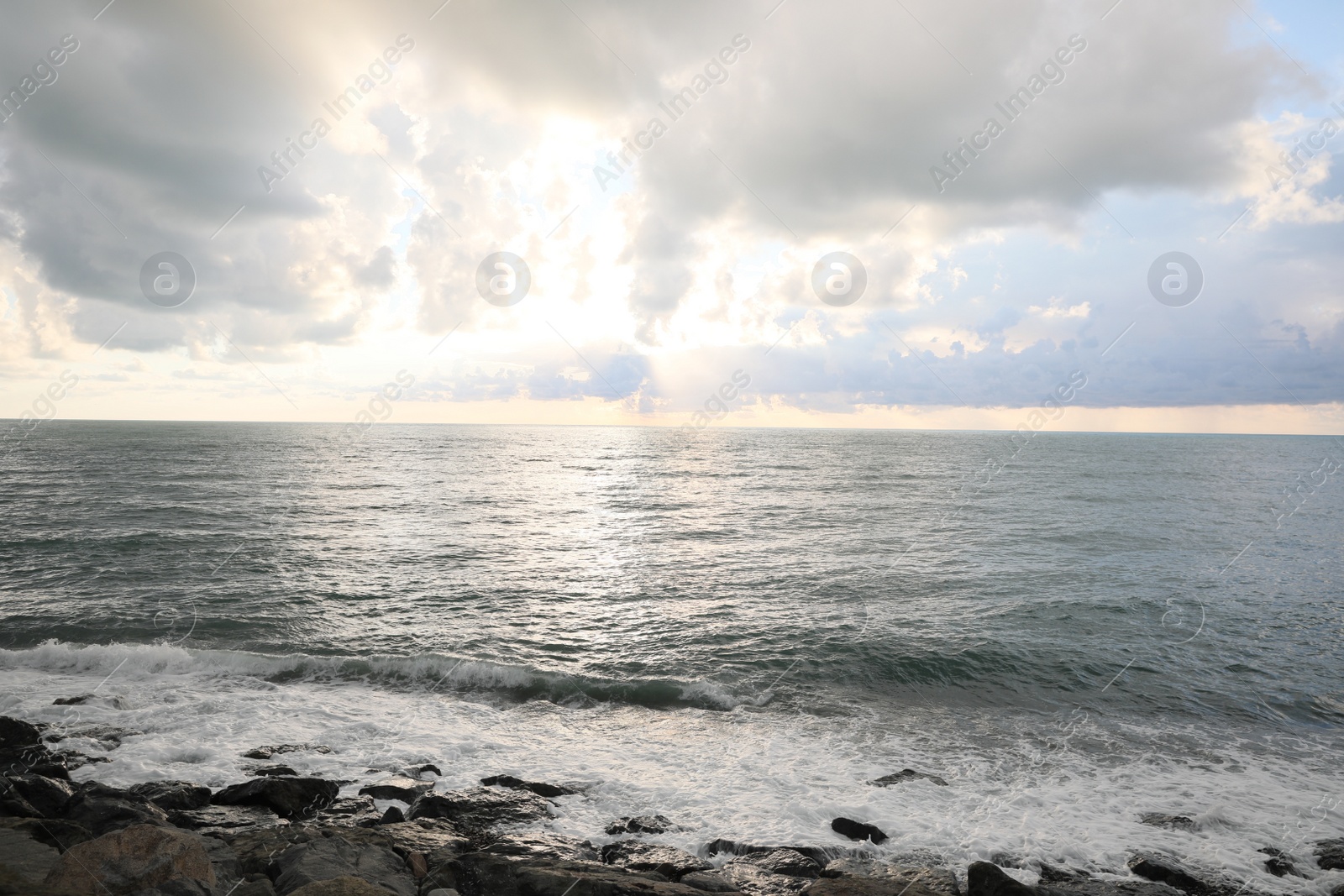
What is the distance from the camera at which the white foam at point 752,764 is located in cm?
996

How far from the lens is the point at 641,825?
32.4ft

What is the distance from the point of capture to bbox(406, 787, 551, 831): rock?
9.89 m

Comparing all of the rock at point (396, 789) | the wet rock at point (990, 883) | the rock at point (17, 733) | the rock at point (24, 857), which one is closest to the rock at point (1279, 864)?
the wet rock at point (990, 883)

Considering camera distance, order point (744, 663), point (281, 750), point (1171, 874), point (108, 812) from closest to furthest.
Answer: point (108, 812) → point (1171, 874) → point (281, 750) → point (744, 663)

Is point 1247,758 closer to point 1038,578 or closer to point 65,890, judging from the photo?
point 1038,578

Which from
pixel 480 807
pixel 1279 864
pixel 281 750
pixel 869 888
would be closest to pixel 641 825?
pixel 480 807

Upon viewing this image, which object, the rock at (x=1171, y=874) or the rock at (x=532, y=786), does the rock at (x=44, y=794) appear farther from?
the rock at (x=1171, y=874)

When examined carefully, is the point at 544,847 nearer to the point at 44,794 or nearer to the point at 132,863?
the point at 132,863

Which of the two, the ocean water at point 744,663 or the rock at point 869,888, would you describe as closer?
the rock at point 869,888

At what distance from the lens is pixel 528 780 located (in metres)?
11.2

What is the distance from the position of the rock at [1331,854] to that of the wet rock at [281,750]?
16913 mm

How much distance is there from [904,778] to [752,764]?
2.83m

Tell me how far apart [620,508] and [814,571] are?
23.4m

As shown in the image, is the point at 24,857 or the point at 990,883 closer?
the point at 24,857
